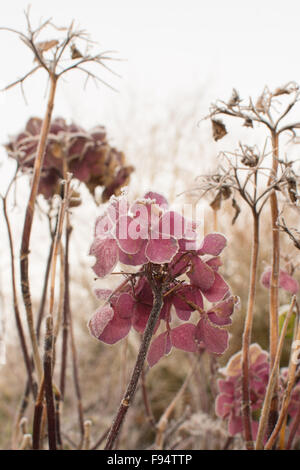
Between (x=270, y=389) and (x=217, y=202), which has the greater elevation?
(x=217, y=202)

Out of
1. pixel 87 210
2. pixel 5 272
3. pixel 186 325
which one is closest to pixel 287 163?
pixel 186 325

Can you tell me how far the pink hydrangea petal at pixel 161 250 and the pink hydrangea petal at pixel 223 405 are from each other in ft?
0.81

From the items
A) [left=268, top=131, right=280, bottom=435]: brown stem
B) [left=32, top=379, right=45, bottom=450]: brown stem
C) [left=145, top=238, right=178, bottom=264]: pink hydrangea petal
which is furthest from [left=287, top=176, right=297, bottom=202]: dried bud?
[left=32, top=379, right=45, bottom=450]: brown stem

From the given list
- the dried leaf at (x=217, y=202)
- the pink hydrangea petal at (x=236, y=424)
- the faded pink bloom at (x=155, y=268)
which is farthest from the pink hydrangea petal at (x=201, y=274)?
the pink hydrangea petal at (x=236, y=424)

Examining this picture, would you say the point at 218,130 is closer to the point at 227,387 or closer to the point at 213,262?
the point at 213,262

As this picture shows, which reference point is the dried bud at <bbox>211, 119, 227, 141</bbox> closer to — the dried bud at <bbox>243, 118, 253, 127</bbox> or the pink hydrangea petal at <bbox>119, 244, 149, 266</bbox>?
the dried bud at <bbox>243, 118, 253, 127</bbox>

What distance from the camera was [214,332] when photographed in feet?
1.00

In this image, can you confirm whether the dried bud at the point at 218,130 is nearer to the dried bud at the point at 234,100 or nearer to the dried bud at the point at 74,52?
the dried bud at the point at 234,100

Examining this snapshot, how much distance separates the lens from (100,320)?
28 centimetres

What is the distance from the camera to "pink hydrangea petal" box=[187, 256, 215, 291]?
0.95 ft

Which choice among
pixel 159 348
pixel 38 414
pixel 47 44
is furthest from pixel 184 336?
pixel 47 44

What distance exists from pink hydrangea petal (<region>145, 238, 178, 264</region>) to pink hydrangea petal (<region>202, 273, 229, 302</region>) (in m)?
0.05

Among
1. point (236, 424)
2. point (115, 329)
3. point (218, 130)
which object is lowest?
point (236, 424)

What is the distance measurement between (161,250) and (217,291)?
6cm
